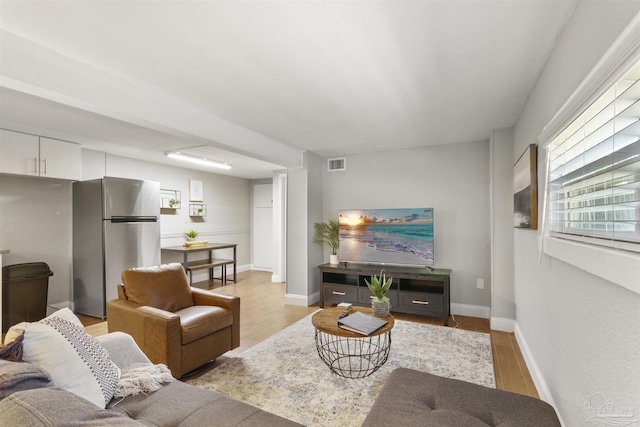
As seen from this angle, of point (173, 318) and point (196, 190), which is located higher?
point (196, 190)

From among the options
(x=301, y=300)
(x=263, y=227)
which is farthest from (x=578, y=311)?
(x=263, y=227)

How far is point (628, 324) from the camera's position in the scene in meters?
1.00

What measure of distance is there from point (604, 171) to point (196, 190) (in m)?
6.22

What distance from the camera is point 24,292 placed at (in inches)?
143

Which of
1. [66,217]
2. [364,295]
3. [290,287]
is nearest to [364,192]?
[364,295]

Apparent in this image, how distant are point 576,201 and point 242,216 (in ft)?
21.9

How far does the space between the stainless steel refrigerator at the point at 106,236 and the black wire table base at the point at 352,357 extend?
2899mm

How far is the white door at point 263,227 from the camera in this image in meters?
7.36

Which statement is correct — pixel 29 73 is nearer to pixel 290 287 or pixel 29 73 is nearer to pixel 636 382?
pixel 636 382

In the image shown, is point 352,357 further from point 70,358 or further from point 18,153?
point 18,153

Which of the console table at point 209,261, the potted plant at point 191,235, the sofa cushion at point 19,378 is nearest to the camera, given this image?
the sofa cushion at point 19,378

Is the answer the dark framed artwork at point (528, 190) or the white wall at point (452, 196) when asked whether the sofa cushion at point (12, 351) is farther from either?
the white wall at point (452, 196)

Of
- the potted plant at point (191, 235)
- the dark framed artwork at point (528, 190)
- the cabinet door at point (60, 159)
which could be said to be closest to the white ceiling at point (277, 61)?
the cabinet door at point (60, 159)

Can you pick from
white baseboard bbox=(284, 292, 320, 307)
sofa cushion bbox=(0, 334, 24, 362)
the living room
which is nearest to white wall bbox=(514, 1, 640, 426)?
the living room
